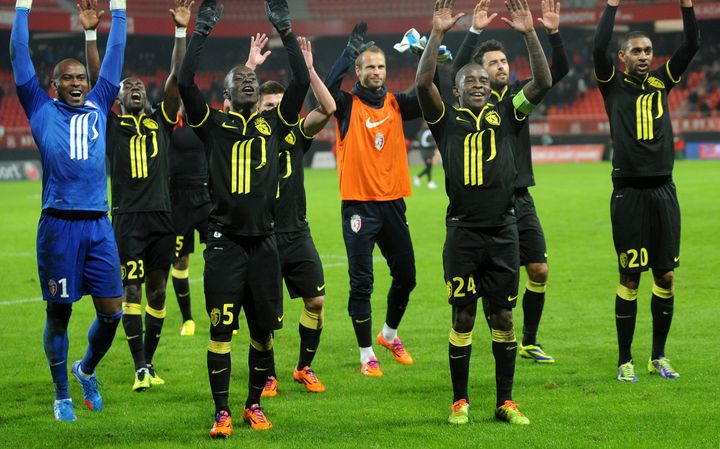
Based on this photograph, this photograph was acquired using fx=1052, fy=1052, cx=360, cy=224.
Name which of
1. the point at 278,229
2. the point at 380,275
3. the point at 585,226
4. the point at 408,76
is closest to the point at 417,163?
the point at 408,76

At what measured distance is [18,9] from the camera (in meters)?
6.73

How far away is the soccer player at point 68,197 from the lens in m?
6.82

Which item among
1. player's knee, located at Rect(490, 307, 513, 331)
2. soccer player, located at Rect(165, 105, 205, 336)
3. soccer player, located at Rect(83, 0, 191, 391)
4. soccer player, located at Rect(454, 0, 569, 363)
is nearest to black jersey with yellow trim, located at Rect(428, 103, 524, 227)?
player's knee, located at Rect(490, 307, 513, 331)

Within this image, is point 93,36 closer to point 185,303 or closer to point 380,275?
point 185,303

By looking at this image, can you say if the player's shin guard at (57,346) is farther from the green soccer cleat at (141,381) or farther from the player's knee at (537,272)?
the player's knee at (537,272)

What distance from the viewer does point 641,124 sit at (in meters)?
8.00

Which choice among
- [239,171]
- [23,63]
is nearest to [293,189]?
[239,171]

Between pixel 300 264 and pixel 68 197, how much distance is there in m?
1.88

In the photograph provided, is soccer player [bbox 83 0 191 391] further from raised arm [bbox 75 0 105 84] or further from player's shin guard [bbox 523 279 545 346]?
player's shin guard [bbox 523 279 545 346]

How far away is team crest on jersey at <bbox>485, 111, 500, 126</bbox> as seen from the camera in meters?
6.87

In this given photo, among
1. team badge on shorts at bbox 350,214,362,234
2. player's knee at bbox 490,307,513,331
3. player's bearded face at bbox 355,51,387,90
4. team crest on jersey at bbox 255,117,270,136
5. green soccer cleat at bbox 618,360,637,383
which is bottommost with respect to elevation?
green soccer cleat at bbox 618,360,637,383

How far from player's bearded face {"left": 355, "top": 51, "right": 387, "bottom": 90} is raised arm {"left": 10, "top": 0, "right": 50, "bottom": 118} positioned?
278cm

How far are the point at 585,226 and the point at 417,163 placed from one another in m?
20.2

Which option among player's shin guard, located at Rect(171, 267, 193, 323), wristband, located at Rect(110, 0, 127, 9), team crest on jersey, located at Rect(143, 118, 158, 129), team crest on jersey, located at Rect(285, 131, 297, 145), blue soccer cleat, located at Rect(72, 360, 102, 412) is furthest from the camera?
player's shin guard, located at Rect(171, 267, 193, 323)
